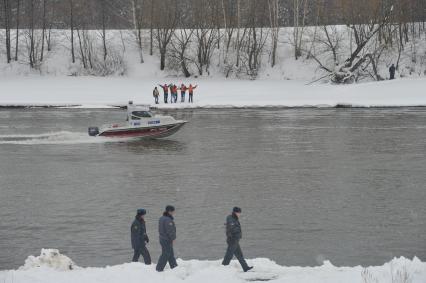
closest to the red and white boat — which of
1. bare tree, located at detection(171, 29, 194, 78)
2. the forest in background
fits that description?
the forest in background

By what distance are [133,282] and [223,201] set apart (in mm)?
8279

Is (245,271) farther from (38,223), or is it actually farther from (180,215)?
(38,223)

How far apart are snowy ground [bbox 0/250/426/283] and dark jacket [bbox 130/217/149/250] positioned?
0.57m

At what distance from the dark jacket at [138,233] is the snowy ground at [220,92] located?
123 feet

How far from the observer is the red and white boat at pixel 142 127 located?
120 feet

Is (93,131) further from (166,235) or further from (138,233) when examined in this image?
(166,235)

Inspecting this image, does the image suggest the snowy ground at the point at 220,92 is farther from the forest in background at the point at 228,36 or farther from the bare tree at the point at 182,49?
the forest in background at the point at 228,36

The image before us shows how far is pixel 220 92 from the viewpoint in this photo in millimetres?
59375

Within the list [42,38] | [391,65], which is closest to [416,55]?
[391,65]

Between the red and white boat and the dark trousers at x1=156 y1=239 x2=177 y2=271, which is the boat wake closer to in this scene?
the red and white boat

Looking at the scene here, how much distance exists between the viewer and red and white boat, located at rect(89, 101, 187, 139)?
36594mm

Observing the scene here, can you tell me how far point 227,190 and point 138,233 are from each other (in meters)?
8.78

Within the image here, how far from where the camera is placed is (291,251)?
1642 centimetres

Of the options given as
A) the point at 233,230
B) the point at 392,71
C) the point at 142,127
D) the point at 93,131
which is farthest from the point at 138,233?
the point at 392,71
